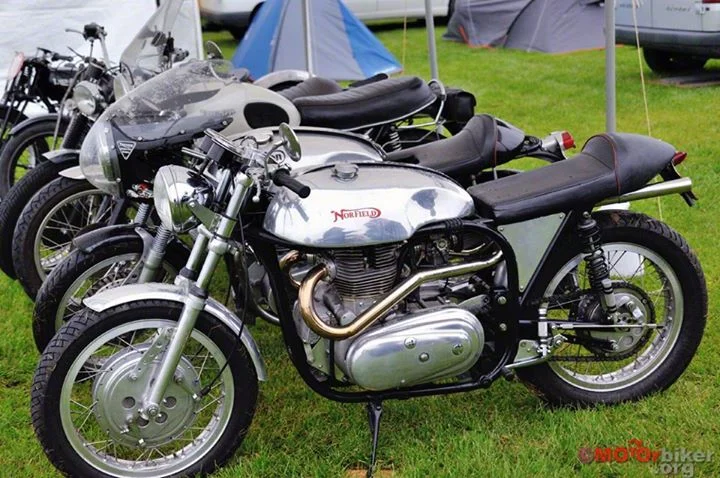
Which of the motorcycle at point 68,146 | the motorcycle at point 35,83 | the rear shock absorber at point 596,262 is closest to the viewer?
the rear shock absorber at point 596,262

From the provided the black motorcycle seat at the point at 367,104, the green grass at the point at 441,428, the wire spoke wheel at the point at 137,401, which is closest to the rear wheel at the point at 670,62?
the green grass at the point at 441,428

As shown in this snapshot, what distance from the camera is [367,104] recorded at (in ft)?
13.8

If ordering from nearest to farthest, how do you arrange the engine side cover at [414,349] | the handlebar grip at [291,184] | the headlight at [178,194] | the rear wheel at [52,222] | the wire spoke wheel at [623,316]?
the handlebar grip at [291,184], the headlight at [178,194], the engine side cover at [414,349], the wire spoke wheel at [623,316], the rear wheel at [52,222]

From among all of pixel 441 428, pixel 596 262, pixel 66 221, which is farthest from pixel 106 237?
pixel 596 262

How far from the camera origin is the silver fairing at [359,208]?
2.63 meters

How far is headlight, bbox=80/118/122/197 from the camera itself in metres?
3.23

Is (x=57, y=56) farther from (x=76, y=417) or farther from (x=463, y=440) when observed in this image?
(x=463, y=440)

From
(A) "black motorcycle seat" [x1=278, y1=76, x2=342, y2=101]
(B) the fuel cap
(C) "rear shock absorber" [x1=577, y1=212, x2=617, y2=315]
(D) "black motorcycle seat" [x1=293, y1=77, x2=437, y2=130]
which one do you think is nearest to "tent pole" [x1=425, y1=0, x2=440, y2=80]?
(A) "black motorcycle seat" [x1=278, y1=76, x2=342, y2=101]

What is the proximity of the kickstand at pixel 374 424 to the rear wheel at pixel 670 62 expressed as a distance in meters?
7.59

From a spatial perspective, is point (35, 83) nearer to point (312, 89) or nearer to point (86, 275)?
point (312, 89)

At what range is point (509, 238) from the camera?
2.91 m

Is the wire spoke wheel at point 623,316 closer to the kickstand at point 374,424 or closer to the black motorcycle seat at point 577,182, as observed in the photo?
the black motorcycle seat at point 577,182

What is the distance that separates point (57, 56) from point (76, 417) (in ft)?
11.3

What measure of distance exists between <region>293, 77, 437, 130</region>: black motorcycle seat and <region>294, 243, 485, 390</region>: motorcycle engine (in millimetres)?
1438
